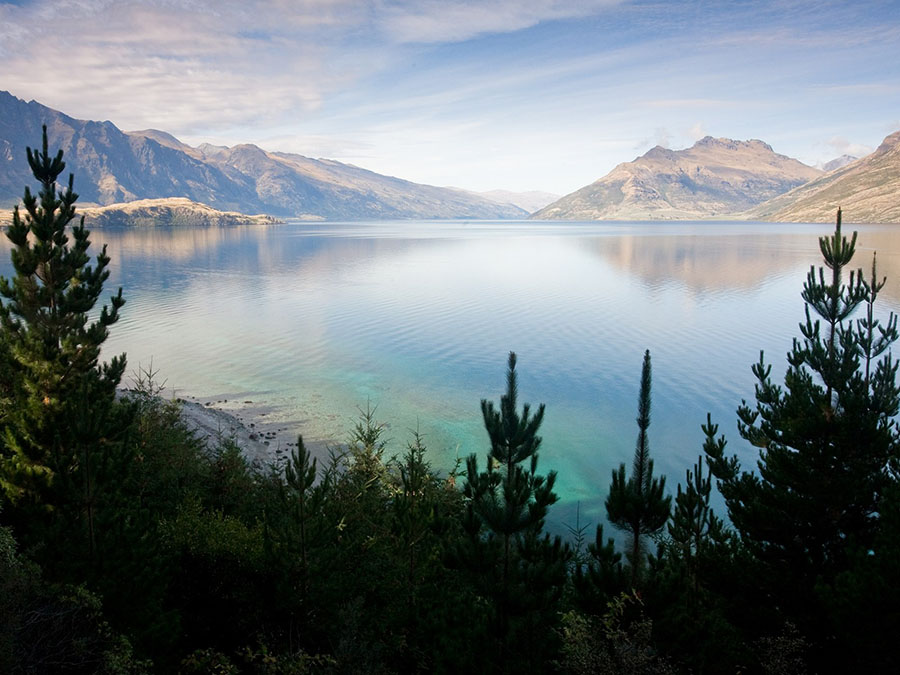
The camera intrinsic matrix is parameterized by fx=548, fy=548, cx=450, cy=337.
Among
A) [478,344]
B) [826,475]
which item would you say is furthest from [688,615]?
[478,344]

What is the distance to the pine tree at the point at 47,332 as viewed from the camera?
16.2 meters

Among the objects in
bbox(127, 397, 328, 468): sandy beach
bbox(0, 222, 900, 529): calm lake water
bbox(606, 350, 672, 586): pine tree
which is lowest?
bbox(127, 397, 328, 468): sandy beach

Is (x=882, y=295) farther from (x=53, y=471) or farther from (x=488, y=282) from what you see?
(x=53, y=471)

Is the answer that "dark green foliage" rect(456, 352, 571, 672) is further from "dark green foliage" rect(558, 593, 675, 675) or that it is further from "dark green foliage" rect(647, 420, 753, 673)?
"dark green foliage" rect(647, 420, 753, 673)

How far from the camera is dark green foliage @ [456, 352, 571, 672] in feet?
35.6

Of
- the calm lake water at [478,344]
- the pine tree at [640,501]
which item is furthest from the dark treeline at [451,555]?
the calm lake water at [478,344]

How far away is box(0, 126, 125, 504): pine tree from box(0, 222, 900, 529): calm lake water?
18057 millimetres

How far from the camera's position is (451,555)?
12695mm

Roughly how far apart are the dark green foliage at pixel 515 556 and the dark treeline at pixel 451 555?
5 centimetres

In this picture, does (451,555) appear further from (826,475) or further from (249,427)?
(249,427)

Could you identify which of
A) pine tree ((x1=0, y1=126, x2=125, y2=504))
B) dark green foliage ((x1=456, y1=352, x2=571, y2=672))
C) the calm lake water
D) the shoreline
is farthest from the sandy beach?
dark green foliage ((x1=456, y1=352, x2=571, y2=672))

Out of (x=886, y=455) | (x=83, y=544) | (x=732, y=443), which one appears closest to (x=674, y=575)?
(x=886, y=455)

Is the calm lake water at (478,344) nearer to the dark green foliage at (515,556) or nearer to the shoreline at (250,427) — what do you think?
the shoreline at (250,427)

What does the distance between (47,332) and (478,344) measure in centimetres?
4156
